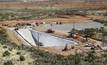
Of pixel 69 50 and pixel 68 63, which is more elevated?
pixel 68 63

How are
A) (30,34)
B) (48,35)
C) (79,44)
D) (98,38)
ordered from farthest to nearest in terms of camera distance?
(30,34) → (48,35) → (98,38) → (79,44)

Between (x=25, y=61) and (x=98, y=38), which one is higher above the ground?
(x=25, y=61)

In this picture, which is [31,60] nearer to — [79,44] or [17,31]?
[79,44]

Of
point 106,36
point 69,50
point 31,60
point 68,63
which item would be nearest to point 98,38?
point 106,36

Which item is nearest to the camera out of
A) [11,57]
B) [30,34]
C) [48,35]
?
[11,57]

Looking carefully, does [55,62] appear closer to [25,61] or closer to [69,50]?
[25,61]

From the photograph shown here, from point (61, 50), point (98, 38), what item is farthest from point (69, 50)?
point (98, 38)

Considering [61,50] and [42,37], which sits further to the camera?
[42,37]

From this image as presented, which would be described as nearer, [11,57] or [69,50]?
[11,57]

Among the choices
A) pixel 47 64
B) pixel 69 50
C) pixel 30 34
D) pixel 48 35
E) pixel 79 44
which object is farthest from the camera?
pixel 30 34
